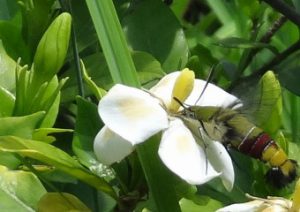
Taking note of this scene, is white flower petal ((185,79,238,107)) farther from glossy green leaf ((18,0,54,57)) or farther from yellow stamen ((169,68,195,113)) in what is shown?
glossy green leaf ((18,0,54,57))

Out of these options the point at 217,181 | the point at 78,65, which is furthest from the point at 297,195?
the point at 78,65

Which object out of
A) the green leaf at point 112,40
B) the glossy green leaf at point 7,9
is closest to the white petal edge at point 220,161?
the green leaf at point 112,40

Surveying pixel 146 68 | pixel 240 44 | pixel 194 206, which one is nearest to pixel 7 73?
pixel 146 68

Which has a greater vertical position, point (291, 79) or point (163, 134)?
point (163, 134)

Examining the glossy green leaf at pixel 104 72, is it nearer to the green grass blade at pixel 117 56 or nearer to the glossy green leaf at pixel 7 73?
the glossy green leaf at pixel 7 73

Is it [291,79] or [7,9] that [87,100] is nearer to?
[7,9]

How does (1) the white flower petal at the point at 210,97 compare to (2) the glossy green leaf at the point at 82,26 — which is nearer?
(1) the white flower petal at the point at 210,97

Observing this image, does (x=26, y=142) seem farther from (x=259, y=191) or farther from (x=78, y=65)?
(x=259, y=191)
